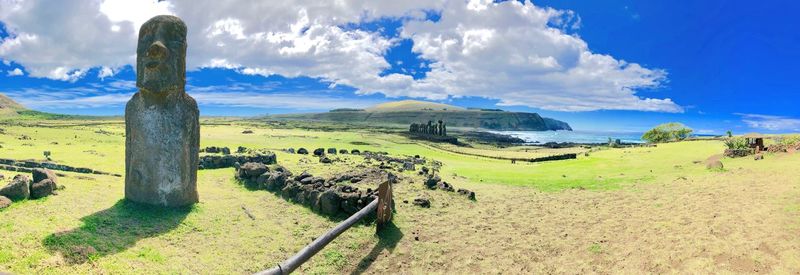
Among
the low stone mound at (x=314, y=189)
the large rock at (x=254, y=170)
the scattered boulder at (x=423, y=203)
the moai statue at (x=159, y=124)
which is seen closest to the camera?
the moai statue at (x=159, y=124)

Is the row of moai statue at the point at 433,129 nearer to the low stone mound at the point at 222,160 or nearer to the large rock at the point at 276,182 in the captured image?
the low stone mound at the point at 222,160

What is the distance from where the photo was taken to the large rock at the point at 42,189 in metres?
11.4

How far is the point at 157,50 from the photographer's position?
39.0ft

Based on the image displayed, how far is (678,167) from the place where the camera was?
2409 cm

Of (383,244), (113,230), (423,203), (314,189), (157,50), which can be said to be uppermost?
(157,50)

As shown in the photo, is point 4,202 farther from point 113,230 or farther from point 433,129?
Answer: point 433,129

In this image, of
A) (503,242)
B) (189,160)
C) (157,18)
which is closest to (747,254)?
(503,242)

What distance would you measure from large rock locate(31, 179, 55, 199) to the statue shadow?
158cm

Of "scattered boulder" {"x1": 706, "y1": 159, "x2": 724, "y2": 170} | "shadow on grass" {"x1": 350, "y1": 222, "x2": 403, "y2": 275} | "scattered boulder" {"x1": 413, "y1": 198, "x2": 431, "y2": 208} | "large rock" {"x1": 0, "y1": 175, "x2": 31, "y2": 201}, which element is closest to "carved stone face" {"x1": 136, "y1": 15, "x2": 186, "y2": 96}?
"large rock" {"x1": 0, "y1": 175, "x2": 31, "y2": 201}

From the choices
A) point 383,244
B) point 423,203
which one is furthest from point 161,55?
point 423,203

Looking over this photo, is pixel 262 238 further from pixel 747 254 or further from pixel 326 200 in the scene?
pixel 747 254

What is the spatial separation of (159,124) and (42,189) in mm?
3075

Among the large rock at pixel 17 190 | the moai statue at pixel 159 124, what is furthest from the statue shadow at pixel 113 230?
the large rock at pixel 17 190

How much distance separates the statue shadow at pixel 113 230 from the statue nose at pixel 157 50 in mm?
3955
